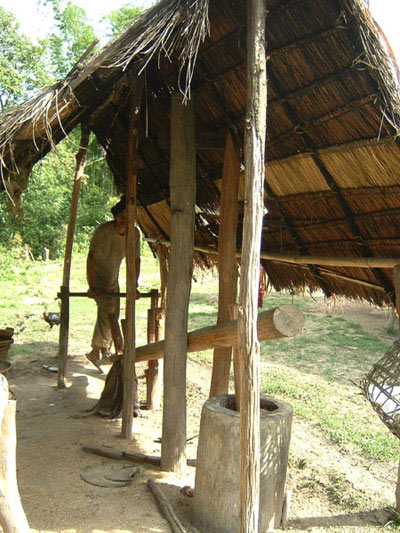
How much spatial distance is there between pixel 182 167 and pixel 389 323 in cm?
771

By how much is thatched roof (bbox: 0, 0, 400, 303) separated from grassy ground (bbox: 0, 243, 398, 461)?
1.51 meters

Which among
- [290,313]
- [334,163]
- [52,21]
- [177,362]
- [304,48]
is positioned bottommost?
[177,362]

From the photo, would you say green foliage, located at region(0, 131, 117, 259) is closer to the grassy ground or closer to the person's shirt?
the grassy ground

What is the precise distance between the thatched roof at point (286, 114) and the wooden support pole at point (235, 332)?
Result: 1325mm

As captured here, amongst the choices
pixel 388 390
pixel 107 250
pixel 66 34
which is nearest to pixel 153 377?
pixel 107 250

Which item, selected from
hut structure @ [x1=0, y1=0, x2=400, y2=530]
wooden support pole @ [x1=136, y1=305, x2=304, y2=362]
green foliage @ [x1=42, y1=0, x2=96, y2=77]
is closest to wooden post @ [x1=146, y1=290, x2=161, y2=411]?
wooden support pole @ [x1=136, y1=305, x2=304, y2=362]

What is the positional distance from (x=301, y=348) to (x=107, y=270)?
4.32 meters

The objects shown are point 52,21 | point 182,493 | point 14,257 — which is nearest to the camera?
point 182,493

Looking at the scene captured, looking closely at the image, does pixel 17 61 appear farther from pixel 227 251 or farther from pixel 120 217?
pixel 227 251

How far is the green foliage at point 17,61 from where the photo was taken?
19859 millimetres

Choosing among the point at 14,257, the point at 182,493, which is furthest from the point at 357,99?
the point at 14,257

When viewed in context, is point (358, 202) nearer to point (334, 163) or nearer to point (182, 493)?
point (334, 163)

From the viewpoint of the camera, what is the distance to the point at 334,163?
4062 mm

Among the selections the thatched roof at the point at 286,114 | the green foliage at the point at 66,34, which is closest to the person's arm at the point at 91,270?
the thatched roof at the point at 286,114
